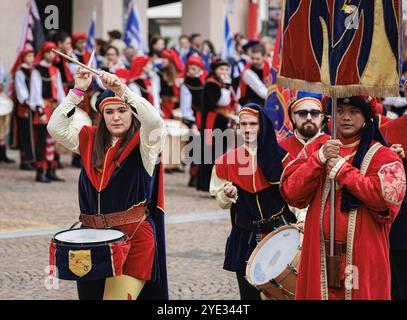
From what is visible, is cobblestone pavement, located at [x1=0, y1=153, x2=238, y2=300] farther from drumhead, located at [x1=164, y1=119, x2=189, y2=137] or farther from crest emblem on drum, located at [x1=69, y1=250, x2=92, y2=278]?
crest emblem on drum, located at [x1=69, y1=250, x2=92, y2=278]

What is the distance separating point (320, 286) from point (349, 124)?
3.00 feet

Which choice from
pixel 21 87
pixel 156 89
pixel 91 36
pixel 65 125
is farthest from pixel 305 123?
pixel 91 36

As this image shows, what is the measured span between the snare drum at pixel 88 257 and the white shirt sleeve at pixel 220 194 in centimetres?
103

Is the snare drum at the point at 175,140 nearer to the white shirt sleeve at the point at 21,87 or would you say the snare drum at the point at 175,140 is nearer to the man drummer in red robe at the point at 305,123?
the white shirt sleeve at the point at 21,87

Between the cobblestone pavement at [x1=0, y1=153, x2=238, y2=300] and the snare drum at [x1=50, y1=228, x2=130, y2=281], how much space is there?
223 centimetres

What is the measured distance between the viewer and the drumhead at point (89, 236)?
526cm

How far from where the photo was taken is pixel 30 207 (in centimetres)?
1202

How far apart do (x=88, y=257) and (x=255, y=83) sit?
29.5 feet

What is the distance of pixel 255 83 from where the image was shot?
1390 centimetres

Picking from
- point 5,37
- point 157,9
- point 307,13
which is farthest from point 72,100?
point 157,9

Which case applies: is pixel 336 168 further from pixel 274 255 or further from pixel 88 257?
pixel 88 257

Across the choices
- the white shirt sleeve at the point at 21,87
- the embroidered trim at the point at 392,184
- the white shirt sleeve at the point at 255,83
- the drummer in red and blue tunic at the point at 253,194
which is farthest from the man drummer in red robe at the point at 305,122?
the white shirt sleeve at the point at 21,87

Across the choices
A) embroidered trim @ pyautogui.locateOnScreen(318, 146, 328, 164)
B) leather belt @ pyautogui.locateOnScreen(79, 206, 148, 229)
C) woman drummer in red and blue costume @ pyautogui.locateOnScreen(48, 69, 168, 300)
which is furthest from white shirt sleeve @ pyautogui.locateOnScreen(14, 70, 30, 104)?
embroidered trim @ pyautogui.locateOnScreen(318, 146, 328, 164)

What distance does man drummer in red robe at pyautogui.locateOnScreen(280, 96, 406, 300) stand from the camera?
4824 millimetres
